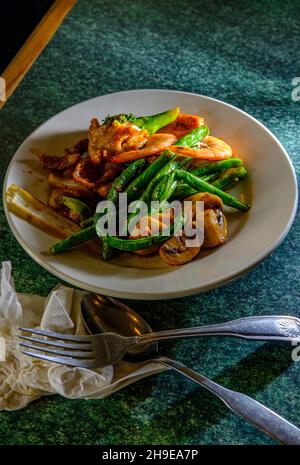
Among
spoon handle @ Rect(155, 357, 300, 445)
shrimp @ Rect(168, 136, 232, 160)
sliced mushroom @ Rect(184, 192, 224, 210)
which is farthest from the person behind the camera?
shrimp @ Rect(168, 136, 232, 160)

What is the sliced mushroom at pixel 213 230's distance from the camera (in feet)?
4.17

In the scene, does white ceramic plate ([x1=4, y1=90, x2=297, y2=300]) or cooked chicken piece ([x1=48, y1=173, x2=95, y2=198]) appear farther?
cooked chicken piece ([x1=48, y1=173, x2=95, y2=198])

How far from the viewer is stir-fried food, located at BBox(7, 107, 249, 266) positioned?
4.19 ft

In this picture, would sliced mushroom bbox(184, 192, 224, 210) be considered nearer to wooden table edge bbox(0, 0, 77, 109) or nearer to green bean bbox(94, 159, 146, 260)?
green bean bbox(94, 159, 146, 260)

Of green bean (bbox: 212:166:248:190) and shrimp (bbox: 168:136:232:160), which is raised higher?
shrimp (bbox: 168:136:232:160)

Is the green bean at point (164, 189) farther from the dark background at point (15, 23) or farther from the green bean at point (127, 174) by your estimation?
the dark background at point (15, 23)

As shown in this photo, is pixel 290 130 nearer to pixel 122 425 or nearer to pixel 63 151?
pixel 63 151

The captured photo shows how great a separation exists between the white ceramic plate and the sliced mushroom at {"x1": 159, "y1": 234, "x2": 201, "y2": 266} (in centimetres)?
2

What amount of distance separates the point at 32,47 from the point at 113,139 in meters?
0.88

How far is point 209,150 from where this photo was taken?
1.48 meters

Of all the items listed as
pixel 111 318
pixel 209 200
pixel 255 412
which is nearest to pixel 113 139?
pixel 209 200

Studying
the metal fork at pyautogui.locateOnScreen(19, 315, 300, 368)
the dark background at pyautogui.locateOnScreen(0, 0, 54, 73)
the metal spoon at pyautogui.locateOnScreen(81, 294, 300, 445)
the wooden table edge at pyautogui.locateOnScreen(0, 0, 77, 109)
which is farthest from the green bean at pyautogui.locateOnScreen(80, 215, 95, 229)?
the dark background at pyautogui.locateOnScreen(0, 0, 54, 73)
